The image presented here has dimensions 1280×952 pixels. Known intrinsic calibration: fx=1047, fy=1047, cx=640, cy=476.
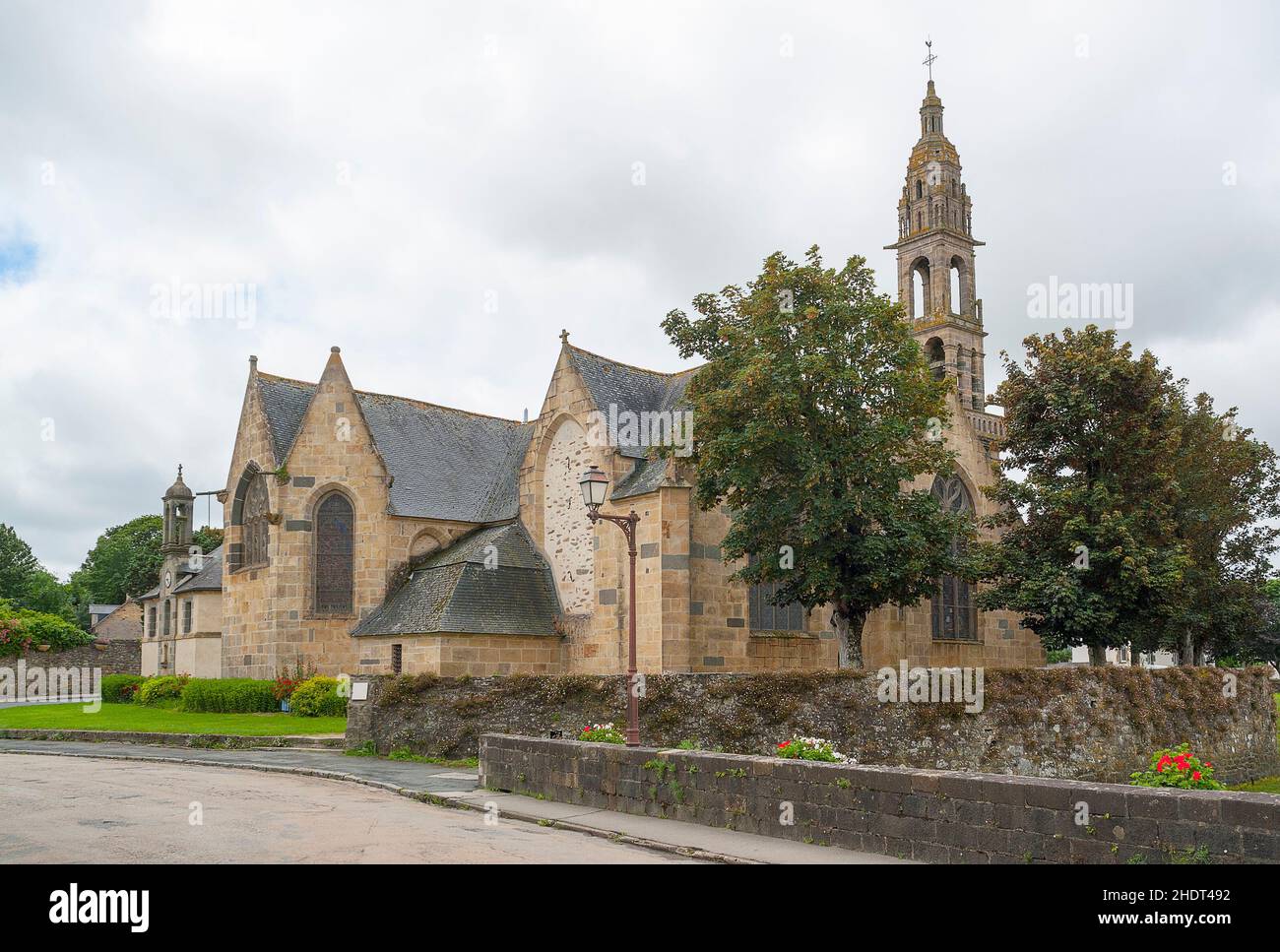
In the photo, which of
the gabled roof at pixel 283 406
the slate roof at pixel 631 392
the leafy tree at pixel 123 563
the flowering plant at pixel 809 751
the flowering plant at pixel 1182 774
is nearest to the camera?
the flowering plant at pixel 1182 774

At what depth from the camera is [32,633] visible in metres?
53.9

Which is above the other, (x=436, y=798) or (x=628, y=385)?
(x=628, y=385)

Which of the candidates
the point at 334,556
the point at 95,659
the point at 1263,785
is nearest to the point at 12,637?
the point at 95,659

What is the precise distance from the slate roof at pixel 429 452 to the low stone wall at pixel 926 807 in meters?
20.7

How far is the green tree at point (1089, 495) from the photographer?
2641 cm

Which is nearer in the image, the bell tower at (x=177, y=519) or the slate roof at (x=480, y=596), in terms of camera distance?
the slate roof at (x=480, y=596)

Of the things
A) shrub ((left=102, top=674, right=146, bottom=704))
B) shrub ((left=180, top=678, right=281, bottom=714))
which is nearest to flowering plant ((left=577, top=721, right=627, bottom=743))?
shrub ((left=180, top=678, right=281, bottom=714))

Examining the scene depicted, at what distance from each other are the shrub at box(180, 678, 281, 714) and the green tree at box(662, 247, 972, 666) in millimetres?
16812

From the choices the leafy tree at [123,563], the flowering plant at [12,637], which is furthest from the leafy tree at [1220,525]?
the leafy tree at [123,563]

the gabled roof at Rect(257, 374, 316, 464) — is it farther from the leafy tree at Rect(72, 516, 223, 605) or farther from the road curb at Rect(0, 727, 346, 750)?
the leafy tree at Rect(72, 516, 223, 605)

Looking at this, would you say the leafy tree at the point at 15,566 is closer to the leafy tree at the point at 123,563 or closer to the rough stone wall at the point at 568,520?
the leafy tree at the point at 123,563

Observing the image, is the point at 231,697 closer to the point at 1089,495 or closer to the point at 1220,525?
the point at 1089,495

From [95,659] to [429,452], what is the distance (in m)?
33.1
